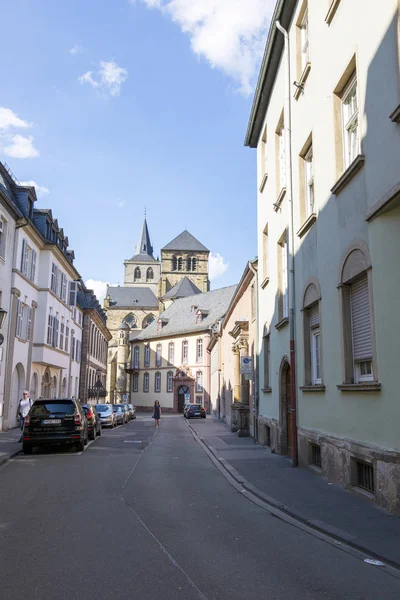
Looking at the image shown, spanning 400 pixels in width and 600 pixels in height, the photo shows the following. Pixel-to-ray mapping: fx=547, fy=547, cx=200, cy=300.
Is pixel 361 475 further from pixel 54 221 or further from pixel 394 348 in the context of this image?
pixel 54 221

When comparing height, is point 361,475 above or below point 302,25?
below

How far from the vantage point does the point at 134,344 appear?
258ft

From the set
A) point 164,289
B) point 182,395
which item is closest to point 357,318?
point 182,395

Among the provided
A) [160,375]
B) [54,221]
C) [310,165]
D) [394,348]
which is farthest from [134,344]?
[394,348]

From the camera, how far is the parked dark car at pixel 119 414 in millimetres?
36047

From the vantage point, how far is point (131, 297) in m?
105

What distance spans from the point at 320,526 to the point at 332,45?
8912 mm

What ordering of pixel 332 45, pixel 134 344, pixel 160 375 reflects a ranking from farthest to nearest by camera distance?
pixel 134 344 < pixel 160 375 < pixel 332 45

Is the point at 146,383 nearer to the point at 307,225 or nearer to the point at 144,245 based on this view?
the point at 144,245

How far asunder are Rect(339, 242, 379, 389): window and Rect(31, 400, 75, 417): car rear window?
31.2 feet

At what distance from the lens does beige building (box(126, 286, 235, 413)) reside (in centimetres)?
6625

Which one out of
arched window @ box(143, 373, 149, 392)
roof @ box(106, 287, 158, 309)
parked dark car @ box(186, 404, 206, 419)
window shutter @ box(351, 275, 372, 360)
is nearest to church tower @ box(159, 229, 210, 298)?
roof @ box(106, 287, 158, 309)

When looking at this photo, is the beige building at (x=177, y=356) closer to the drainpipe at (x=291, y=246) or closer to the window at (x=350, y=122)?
the drainpipe at (x=291, y=246)

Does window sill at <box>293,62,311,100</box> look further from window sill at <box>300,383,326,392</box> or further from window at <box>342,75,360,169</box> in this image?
window sill at <box>300,383,326,392</box>
